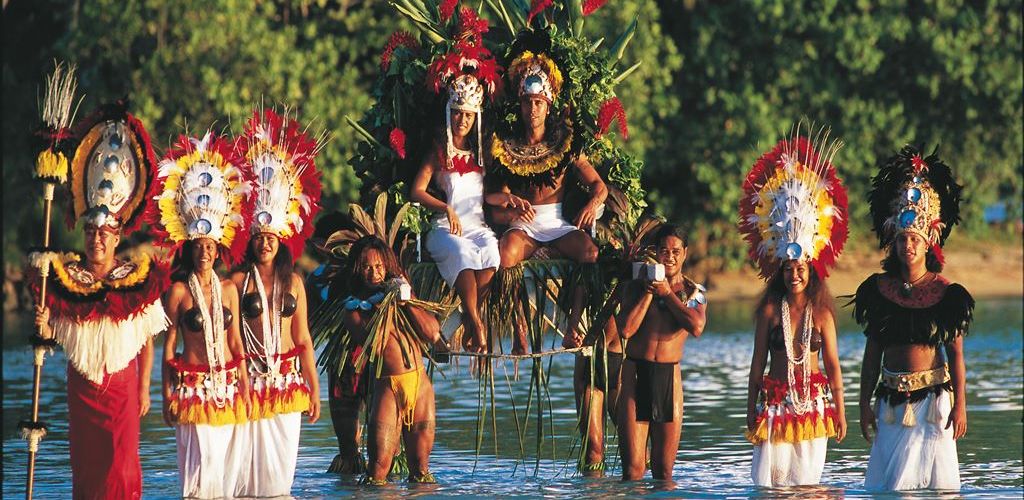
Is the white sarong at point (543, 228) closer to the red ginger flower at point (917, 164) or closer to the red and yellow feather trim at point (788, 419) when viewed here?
the red and yellow feather trim at point (788, 419)

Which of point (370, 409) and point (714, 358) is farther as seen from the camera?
point (714, 358)

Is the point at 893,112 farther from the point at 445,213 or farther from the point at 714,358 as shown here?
the point at 445,213

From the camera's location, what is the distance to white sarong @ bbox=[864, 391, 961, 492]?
10055mm

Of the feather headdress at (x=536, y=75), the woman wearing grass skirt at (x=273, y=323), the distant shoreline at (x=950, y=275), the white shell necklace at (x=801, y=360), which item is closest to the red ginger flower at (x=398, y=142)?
the feather headdress at (x=536, y=75)

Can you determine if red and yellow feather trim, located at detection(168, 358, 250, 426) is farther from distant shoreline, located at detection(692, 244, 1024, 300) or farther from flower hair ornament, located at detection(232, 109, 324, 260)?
distant shoreline, located at detection(692, 244, 1024, 300)

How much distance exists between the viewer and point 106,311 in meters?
9.46

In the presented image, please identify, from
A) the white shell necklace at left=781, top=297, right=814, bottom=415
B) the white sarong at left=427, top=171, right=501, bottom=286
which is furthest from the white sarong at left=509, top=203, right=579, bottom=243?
the white shell necklace at left=781, top=297, right=814, bottom=415

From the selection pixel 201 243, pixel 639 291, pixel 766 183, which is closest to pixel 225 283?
pixel 201 243

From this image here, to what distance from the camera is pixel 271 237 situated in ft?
34.6

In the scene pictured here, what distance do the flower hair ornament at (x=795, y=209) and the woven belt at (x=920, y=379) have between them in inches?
29.8

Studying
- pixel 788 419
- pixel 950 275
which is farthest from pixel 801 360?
pixel 950 275

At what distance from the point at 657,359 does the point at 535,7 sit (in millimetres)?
2399

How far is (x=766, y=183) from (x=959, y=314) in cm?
136

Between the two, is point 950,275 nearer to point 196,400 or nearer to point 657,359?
point 657,359
